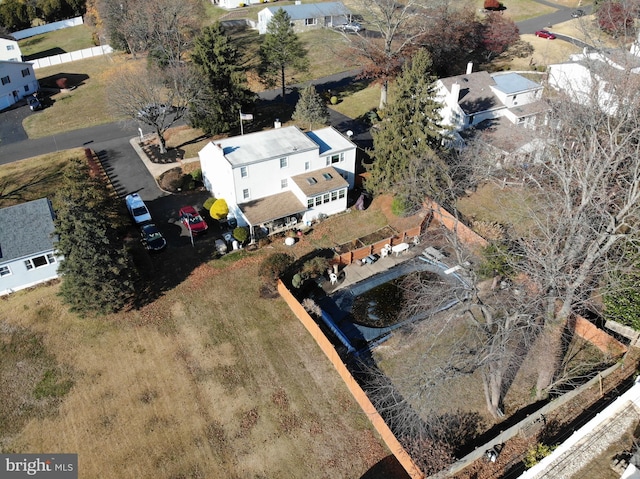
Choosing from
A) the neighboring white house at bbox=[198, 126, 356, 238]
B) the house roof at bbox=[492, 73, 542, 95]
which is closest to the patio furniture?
the neighboring white house at bbox=[198, 126, 356, 238]

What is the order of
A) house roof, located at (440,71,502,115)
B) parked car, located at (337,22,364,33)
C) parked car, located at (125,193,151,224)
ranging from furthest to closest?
parked car, located at (337,22,364,33), house roof, located at (440,71,502,115), parked car, located at (125,193,151,224)

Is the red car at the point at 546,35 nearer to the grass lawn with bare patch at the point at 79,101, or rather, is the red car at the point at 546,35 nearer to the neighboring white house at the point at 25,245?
the grass lawn with bare patch at the point at 79,101

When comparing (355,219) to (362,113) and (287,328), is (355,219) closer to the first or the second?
(287,328)

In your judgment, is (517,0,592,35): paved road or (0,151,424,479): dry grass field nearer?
(0,151,424,479): dry grass field

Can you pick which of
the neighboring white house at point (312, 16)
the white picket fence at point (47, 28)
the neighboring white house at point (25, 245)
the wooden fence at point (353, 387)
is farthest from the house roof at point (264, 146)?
the white picket fence at point (47, 28)

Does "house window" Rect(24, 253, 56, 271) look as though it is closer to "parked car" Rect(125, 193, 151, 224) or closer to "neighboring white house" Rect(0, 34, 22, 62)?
"parked car" Rect(125, 193, 151, 224)

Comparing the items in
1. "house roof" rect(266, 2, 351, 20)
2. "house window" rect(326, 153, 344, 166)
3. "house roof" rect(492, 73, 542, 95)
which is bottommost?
"house window" rect(326, 153, 344, 166)
